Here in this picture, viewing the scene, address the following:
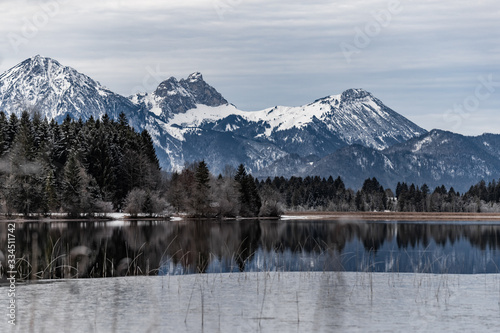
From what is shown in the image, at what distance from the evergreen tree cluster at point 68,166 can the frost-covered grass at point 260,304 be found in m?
83.6

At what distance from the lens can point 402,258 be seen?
Answer: 59.8 m

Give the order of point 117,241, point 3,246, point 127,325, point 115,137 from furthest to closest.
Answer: point 115,137 < point 117,241 < point 3,246 < point 127,325

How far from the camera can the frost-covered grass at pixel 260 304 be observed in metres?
27.4

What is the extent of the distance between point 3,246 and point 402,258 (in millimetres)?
33745

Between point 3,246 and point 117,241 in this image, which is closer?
point 3,246

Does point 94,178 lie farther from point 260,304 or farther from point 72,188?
point 260,304

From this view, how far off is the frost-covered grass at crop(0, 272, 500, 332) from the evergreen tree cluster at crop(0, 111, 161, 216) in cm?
8355

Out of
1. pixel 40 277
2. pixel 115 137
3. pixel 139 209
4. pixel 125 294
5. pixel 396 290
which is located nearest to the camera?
pixel 125 294

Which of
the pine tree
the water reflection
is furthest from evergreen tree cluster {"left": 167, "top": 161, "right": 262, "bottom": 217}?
the water reflection

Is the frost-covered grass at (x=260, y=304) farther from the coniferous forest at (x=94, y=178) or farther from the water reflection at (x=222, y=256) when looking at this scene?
the coniferous forest at (x=94, y=178)

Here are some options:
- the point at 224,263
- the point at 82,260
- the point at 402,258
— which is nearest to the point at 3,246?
the point at 82,260

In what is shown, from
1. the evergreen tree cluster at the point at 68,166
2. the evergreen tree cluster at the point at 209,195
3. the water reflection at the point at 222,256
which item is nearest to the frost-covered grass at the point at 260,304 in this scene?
the water reflection at the point at 222,256

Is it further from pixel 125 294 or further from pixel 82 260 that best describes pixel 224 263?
pixel 125 294

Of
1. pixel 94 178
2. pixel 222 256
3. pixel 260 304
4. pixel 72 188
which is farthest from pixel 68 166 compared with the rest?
pixel 260 304
